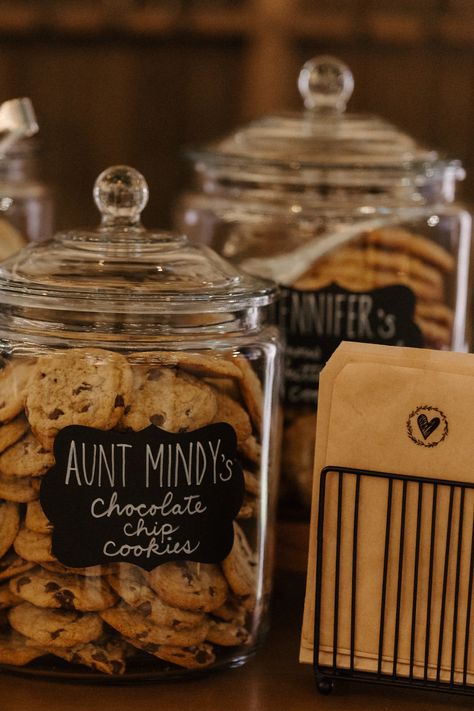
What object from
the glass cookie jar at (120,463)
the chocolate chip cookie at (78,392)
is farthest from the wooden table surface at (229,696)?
the chocolate chip cookie at (78,392)

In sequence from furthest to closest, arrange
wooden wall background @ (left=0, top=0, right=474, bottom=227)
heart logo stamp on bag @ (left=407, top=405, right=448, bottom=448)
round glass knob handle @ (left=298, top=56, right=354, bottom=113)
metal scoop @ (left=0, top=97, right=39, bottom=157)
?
wooden wall background @ (left=0, top=0, right=474, bottom=227) → round glass knob handle @ (left=298, top=56, right=354, bottom=113) → metal scoop @ (left=0, top=97, right=39, bottom=157) → heart logo stamp on bag @ (left=407, top=405, right=448, bottom=448)

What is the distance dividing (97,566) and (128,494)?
0.16 ft

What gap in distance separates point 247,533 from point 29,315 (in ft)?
0.65

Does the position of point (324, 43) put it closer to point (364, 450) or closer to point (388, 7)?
point (388, 7)

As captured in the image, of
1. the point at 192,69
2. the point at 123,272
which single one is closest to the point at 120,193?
the point at 123,272

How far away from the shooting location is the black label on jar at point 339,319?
33.2 inches

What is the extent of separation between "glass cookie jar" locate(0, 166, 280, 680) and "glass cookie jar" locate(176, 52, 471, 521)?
0.51ft

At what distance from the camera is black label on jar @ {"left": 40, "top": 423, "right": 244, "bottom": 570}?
0.65 m

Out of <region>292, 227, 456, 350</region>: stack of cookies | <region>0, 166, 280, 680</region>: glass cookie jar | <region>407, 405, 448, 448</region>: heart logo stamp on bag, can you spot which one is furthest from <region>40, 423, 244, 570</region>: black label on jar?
<region>292, 227, 456, 350</region>: stack of cookies

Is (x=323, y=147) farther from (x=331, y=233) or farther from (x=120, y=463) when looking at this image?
(x=120, y=463)

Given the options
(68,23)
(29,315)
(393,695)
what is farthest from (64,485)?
(68,23)

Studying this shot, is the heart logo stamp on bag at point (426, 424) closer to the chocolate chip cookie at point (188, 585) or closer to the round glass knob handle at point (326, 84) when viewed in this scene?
the chocolate chip cookie at point (188, 585)

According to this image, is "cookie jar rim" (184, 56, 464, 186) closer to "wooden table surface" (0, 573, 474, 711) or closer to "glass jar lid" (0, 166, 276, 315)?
"glass jar lid" (0, 166, 276, 315)

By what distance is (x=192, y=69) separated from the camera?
1.33 meters
